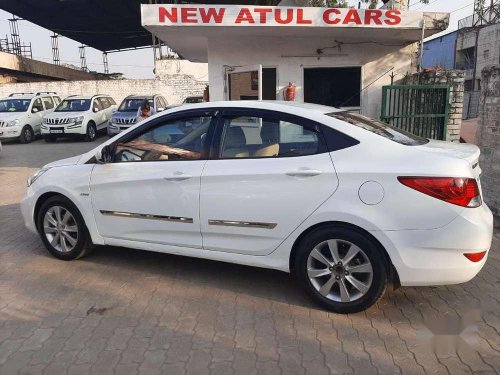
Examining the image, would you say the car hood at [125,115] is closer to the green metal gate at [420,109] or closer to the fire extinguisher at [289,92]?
the fire extinguisher at [289,92]

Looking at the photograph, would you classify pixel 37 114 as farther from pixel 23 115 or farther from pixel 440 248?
pixel 440 248

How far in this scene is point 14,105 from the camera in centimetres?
1784

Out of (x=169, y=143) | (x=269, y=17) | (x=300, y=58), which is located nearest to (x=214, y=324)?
(x=169, y=143)

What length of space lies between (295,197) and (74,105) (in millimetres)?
16496

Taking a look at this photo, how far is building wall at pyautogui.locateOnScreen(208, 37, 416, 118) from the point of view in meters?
9.31

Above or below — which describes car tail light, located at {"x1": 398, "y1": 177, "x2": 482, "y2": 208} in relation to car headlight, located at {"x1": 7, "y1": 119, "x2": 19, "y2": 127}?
above

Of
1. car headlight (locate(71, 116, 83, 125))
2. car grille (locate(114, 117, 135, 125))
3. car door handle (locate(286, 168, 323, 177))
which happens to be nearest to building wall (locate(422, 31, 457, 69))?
car grille (locate(114, 117, 135, 125))

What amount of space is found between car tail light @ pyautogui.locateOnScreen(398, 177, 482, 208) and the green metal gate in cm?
560

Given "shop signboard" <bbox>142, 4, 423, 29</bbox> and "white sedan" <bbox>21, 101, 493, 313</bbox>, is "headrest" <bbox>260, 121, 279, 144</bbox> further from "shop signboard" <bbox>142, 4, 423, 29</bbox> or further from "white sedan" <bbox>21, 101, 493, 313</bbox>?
"shop signboard" <bbox>142, 4, 423, 29</bbox>

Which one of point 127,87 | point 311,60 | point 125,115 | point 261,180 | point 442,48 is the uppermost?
point 442,48

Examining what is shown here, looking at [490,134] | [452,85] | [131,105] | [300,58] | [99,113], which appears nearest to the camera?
[490,134]

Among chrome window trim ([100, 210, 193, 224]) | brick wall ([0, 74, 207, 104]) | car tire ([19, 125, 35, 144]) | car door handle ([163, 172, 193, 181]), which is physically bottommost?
car tire ([19, 125, 35, 144])

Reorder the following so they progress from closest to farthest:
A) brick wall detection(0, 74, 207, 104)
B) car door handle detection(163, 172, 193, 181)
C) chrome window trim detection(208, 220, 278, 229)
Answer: chrome window trim detection(208, 220, 278, 229) → car door handle detection(163, 172, 193, 181) → brick wall detection(0, 74, 207, 104)

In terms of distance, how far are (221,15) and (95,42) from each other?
36473 millimetres
